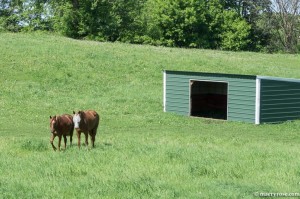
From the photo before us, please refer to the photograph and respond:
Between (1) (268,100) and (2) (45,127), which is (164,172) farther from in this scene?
(1) (268,100)

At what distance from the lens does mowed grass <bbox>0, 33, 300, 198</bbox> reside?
32.5 ft

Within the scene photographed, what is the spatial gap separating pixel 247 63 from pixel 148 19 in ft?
94.5

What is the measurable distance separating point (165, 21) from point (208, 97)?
128 ft

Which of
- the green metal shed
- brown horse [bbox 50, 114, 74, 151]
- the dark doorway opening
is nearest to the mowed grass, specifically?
brown horse [bbox 50, 114, 74, 151]

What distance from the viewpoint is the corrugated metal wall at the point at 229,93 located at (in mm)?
25750

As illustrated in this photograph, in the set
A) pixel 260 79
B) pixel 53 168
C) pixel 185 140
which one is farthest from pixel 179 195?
pixel 260 79

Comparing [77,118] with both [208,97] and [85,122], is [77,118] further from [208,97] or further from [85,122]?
[208,97]

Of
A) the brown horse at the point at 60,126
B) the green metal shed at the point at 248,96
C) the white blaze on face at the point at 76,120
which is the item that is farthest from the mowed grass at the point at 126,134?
the green metal shed at the point at 248,96

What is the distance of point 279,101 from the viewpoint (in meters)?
26.1

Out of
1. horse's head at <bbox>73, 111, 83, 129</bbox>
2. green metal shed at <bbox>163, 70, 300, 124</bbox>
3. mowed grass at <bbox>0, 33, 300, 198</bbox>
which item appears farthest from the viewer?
green metal shed at <bbox>163, 70, 300, 124</bbox>

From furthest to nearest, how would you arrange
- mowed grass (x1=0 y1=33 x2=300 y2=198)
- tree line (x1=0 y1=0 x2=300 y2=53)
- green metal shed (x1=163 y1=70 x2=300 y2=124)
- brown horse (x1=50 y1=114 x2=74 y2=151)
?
tree line (x1=0 y1=0 x2=300 y2=53)
green metal shed (x1=163 y1=70 x2=300 y2=124)
brown horse (x1=50 y1=114 x2=74 y2=151)
mowed grass (x1=0 y1=33 x2=300 y2=198)

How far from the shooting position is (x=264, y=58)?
166 ft

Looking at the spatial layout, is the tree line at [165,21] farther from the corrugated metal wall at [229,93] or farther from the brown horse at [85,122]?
the brown horse at [85,122]

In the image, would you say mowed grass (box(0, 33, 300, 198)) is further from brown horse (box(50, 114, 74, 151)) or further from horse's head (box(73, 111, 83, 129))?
horse's head (box(73, 111, 83, 129))
